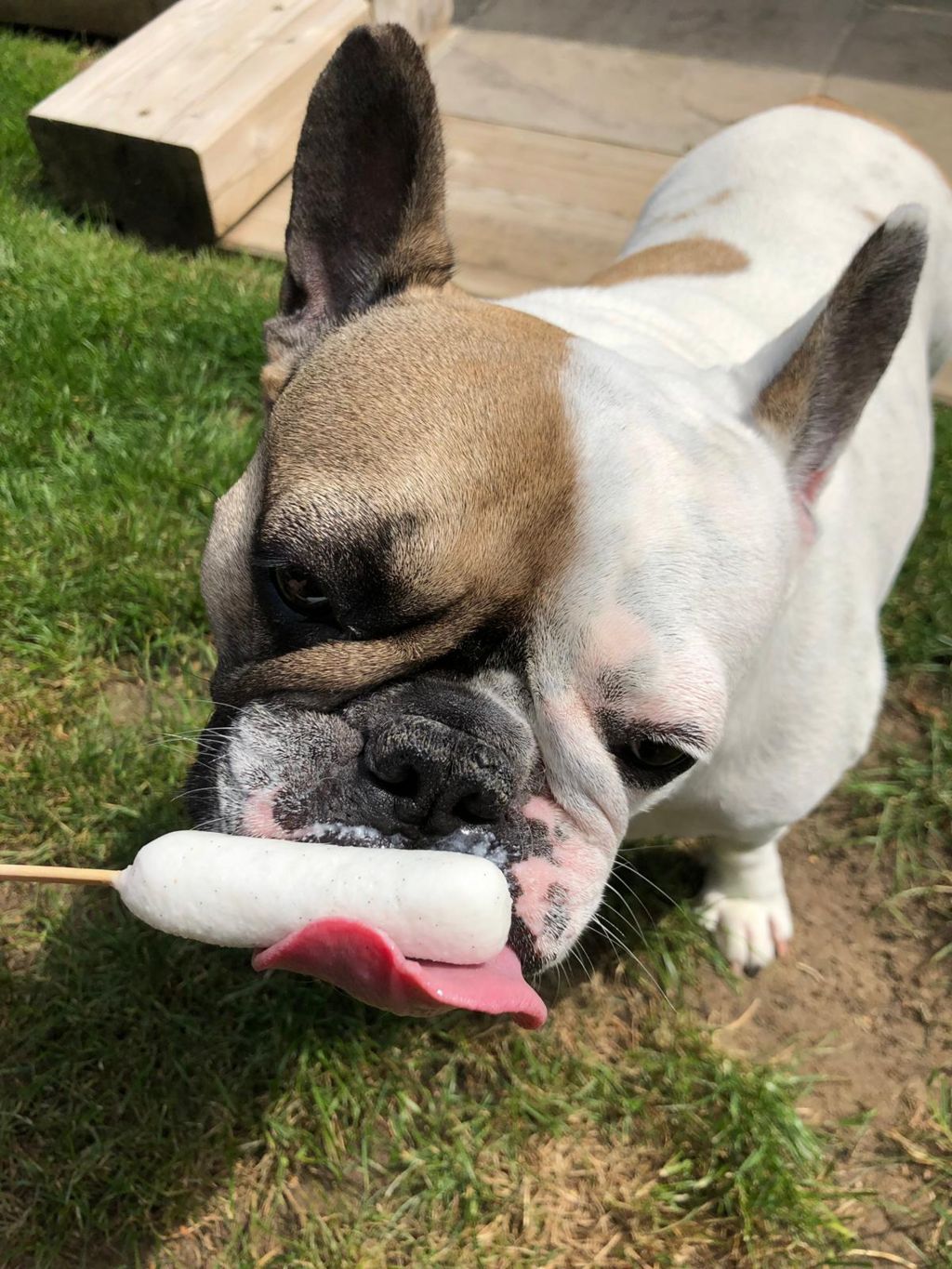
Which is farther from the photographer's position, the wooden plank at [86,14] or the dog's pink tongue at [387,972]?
the wooden plank at [86,14]

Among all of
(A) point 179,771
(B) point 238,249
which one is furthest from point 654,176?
(A) point 179,771

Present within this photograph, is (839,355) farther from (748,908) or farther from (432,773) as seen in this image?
(748,908)

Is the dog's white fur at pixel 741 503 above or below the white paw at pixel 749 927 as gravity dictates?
above

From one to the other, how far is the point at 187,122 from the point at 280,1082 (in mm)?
4651

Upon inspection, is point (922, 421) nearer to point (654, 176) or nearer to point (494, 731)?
point (494, 731)

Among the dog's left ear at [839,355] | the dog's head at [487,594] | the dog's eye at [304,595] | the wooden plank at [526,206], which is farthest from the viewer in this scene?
the wooden plank at [526,206]

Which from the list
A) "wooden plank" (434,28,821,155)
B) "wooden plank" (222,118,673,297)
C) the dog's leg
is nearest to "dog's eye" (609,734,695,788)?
the dog's leg

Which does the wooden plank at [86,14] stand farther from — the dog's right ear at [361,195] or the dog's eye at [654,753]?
the dog's eye at [654,753]

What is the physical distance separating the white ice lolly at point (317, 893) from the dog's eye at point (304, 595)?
52 centimetres

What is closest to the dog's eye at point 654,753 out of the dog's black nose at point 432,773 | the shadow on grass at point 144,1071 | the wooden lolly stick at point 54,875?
the dog's black nose at point 432,773

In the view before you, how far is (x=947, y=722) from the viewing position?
3980 millimetres

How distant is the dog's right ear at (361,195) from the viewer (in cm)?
238

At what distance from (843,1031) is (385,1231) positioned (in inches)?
58.0

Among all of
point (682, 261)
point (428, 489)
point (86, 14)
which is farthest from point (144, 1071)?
point (86, 14)
